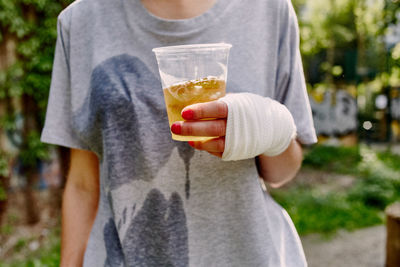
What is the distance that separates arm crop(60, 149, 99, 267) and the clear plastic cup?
49 cm

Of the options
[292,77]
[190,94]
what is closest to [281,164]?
[292,77]

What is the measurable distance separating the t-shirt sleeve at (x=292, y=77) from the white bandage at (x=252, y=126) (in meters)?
0.15

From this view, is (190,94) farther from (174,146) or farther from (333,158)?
(333,158)

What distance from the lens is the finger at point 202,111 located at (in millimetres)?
804

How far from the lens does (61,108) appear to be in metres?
1.22

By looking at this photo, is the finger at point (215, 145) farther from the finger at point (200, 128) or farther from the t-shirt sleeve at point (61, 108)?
the t-shirt sleeve at point (61, 108)

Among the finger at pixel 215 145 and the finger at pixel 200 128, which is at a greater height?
the finger at pixel 200 128

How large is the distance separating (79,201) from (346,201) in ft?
20.1

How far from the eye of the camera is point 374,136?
14.0 m

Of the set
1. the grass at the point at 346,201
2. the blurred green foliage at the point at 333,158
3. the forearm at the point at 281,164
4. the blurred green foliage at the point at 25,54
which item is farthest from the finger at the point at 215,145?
the blurred green foliage at the point at 333,158

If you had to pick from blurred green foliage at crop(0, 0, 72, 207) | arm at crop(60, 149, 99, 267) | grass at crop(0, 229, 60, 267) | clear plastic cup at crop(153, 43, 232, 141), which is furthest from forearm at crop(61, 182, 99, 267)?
blurred green foliage at crop(0, 0, 72, 207)

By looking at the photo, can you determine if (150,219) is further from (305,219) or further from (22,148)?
(305,219)

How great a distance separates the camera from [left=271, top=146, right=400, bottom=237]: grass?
5.47 m

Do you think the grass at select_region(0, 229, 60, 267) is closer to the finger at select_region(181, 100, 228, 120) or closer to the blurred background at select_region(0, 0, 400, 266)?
the blurred background at select_region(0, 0, 400, 266)
